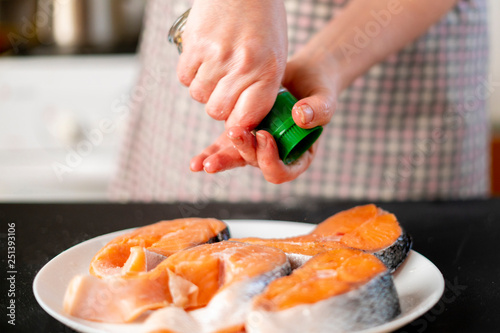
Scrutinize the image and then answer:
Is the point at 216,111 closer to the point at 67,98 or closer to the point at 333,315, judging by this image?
the point at 333,315

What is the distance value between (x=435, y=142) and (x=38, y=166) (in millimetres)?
1564

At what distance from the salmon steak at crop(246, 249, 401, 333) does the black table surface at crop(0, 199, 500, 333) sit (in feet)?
0.25

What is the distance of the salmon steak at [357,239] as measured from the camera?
2.46 ft

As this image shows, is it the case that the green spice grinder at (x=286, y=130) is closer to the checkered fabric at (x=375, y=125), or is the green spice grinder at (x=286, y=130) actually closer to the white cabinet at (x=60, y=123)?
the checkered fabric at (x=375, y=125)

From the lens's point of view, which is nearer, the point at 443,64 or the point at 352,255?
the point at 352,255

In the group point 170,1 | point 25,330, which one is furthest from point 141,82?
point 25,330

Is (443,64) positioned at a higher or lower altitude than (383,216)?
higher

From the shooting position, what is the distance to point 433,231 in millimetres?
997

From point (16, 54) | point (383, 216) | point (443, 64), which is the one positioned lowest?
point (16, 54)

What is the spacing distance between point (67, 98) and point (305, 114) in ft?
5.68

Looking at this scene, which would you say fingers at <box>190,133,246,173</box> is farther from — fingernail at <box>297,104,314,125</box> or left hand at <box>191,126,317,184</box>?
fingernail at <box>297,104,314,125</box>

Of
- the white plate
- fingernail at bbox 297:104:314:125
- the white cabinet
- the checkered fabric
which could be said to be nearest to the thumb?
fingernail at bbox 297:104:314:125

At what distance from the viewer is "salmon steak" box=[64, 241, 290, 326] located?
0.62 m

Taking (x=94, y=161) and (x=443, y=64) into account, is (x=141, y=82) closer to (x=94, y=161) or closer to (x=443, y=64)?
(x=443, y=64)
